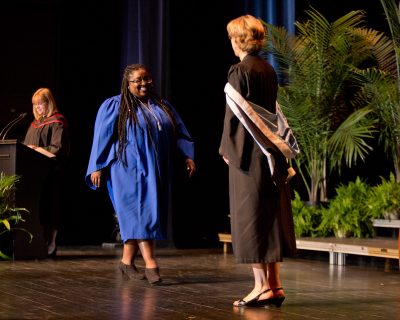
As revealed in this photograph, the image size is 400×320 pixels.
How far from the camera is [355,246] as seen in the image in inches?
252

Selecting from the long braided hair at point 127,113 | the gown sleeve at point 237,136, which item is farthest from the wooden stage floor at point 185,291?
the long braided hair at point 127,113

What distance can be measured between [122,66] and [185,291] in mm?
4239

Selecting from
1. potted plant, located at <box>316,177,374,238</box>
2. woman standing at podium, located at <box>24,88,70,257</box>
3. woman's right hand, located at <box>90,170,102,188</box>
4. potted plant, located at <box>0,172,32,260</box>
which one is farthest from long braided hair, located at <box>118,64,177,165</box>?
potted plant, located at <box>316,177,374,238</box>

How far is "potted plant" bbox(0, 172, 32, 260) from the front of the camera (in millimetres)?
6395

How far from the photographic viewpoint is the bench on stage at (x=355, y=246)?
6.16 meters

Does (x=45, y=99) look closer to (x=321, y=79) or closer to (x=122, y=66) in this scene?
(x=122, y=66)

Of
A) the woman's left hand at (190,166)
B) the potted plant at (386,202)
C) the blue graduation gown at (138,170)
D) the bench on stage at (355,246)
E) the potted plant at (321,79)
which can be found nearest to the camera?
the blue graduation gown at (138,170)

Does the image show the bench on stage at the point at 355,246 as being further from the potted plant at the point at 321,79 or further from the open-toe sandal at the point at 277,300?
the open-toe sandal at the point at 277,300

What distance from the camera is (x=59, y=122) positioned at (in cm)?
697

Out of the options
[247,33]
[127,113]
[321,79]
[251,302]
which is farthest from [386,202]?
[247,33]

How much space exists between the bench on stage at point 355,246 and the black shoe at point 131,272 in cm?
198

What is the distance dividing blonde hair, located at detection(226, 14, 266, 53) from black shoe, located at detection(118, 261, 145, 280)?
1.81 meters

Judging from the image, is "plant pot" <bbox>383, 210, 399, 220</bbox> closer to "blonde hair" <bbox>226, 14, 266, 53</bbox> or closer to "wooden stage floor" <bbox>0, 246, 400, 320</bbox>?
"wooden stage floor" <bbox>0, 246, 400, 320</bbox>

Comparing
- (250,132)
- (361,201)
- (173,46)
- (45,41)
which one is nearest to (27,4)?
(45,41)
